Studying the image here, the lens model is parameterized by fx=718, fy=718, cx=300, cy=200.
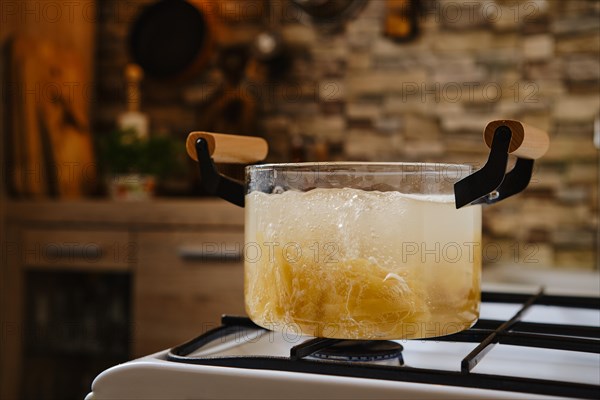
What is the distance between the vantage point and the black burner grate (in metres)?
0.47

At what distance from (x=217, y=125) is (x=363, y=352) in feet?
6.24

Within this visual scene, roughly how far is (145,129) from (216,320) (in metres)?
0.79

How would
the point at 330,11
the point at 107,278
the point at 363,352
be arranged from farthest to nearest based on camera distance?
the point at 330,11, the point at 107,278, the point at 363,352

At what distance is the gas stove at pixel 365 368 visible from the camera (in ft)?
1.58

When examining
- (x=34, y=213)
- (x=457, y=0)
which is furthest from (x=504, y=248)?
(x=34, y=213)

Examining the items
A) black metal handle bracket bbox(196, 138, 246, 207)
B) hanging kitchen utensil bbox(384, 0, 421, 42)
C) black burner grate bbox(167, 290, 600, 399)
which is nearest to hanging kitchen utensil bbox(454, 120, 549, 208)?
black burner grate bbox(167, 290, 600, 399)

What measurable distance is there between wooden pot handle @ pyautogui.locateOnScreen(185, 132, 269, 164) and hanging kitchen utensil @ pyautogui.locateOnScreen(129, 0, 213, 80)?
1788 millimetres

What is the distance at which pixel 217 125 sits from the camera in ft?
8.01

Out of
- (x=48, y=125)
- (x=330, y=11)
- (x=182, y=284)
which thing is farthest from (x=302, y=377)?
(x=48, y=125)

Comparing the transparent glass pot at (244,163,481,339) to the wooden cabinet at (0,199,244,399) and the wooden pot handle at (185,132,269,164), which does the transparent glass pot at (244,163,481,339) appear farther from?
the wooden cabinet at (0,199,244,399)

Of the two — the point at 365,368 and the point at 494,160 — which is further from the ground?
the point at 494,160

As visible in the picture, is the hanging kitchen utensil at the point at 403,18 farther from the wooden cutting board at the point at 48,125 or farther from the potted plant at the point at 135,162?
the wooden cutting board at the point at 48,125

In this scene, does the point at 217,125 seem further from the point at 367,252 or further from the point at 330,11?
the point at 367,252

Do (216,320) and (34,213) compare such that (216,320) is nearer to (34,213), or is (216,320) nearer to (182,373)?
(34,213)
